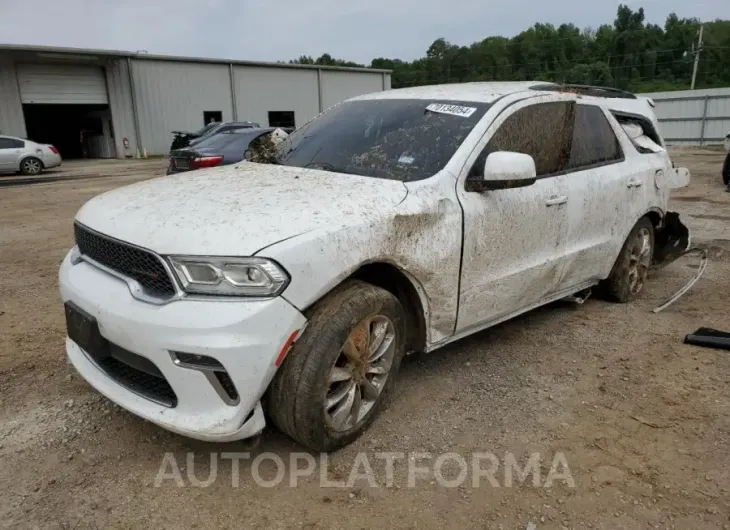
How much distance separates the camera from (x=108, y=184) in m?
15.8

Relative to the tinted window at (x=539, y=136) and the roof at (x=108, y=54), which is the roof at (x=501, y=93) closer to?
the tinted window at (x=539, y=136)

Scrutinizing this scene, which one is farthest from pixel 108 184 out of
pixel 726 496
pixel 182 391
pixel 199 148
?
pixel 726 496

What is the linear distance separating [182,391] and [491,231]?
73.6 inches

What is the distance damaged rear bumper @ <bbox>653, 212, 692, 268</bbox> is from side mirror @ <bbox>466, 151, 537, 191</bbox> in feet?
9.69

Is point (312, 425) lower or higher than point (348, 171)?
lower

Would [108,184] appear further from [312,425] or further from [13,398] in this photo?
[312,425]

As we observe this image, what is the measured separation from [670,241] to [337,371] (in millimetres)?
4356

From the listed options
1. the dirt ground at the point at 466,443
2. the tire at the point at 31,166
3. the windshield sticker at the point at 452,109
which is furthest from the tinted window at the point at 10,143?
the windshield sticker at the point at 452,109

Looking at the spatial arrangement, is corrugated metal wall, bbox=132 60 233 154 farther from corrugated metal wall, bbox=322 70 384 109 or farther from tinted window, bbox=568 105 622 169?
tinted window, bbox=568 105 622 169

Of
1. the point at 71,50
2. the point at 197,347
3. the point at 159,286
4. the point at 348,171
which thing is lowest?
the point at 197,347

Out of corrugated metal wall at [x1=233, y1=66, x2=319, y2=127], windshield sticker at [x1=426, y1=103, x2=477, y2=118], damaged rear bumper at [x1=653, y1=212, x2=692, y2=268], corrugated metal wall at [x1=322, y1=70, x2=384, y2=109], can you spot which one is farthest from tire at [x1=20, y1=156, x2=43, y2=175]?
damaged rear bumper at [x1=653, y1=212, x2=692, y2=268]

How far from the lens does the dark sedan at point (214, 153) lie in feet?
31.3

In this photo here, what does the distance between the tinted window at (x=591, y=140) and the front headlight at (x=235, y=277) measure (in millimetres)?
2498

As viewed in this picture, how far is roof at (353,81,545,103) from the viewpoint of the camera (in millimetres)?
3748
